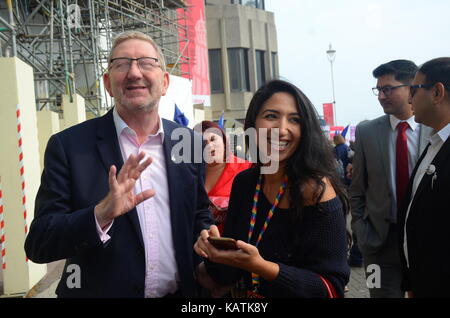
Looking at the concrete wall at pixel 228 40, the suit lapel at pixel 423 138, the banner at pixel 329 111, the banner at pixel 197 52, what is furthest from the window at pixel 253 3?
the suit lapel at pixel 423 138

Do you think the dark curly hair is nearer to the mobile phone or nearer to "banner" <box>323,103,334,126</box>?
the mobile phone

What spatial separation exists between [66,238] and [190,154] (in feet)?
Answer: 2.70

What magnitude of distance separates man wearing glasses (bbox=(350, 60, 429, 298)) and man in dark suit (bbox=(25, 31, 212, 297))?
5.73 feet

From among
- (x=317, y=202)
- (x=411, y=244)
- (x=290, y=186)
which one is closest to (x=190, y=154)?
(x=290, y=186)

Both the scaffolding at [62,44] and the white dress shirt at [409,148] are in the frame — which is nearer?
the white dress shirt at [409,148]

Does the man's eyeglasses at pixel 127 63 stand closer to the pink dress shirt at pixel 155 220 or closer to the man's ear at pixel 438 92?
the pink dress shirt at pixel 155 220

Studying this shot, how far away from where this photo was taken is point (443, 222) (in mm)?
2428

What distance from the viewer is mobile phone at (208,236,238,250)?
6.01ft

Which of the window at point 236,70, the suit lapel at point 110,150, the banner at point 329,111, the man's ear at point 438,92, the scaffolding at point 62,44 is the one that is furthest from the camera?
the window at point 236,70

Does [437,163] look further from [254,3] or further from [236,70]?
[254,3]

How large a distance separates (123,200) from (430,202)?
1674 millimetres

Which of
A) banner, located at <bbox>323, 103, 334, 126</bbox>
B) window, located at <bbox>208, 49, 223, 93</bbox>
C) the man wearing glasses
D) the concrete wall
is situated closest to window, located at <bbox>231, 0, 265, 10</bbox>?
the concrete wall

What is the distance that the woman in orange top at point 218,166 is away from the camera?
3477 millimetres

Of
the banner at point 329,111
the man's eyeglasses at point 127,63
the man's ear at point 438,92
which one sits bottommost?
the man's ear at point 438,92
